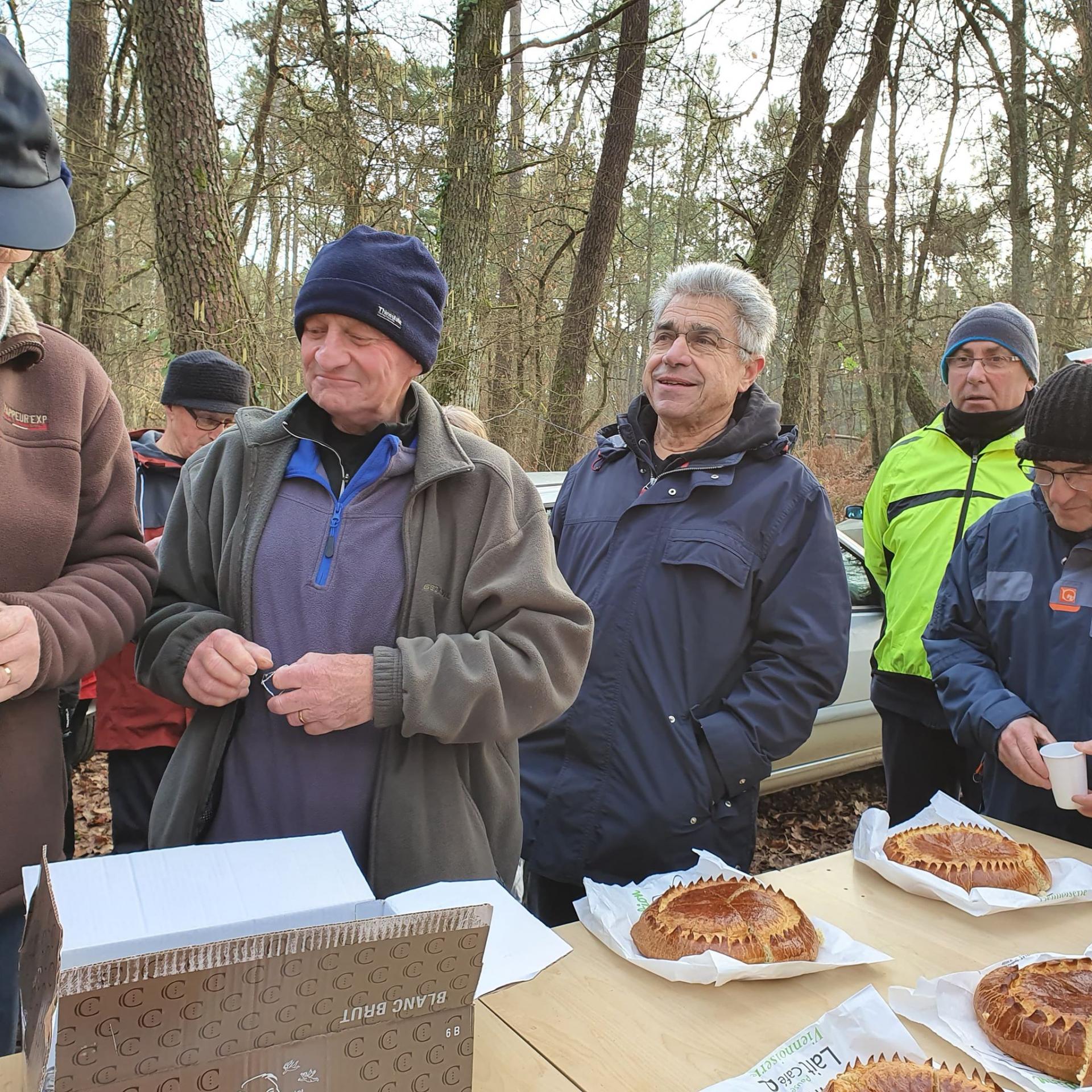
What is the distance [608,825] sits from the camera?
227 centimetres

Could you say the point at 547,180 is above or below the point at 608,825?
above

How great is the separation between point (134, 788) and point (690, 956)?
2371mm

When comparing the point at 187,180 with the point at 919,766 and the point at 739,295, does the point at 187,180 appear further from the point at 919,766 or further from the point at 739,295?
the point at 919,766

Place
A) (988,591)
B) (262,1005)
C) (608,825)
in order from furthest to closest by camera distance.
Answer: (988,591) → (608,825) → (262,1005)

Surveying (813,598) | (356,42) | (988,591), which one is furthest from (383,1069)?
(356,42)

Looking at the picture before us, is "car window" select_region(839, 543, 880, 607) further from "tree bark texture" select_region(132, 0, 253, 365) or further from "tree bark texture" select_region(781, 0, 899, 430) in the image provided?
"tree bark texture" select_region(781, 0, 899, 430)

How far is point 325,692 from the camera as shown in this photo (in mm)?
1551

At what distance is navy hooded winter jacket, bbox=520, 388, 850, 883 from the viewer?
2.27 metres

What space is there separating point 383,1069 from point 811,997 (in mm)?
853

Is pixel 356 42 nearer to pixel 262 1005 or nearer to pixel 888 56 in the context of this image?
pixel 888 56

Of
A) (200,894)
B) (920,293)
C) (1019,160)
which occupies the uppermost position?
(1019,160)

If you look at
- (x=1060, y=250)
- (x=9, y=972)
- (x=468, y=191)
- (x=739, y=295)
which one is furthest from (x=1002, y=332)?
(x=1060, y=250)

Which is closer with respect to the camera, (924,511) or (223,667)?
(223,667)

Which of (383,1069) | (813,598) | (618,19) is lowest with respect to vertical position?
(383,1069)
